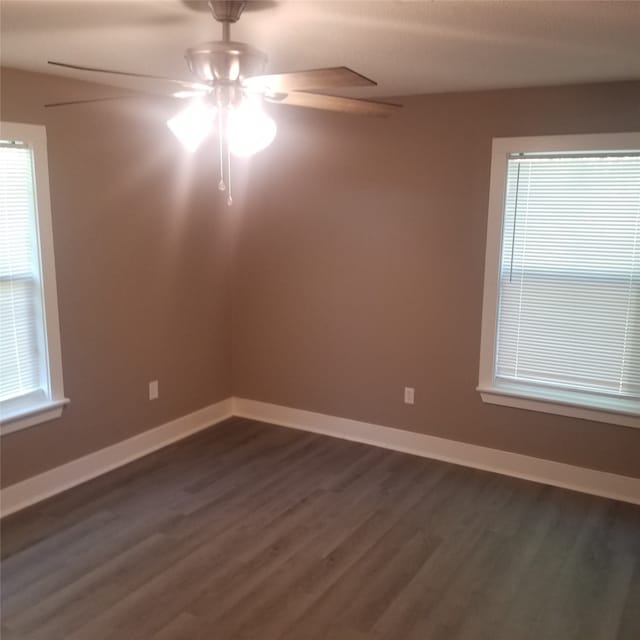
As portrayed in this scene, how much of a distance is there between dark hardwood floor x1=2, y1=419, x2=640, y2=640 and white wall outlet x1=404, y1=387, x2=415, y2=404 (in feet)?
1.26

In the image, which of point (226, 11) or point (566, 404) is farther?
point (566, 404)

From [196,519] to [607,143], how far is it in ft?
9.70

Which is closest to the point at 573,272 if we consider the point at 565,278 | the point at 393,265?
the point at 565,278

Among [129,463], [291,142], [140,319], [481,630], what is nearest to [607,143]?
[291,142]

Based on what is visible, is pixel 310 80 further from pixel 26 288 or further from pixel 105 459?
pixel 105 459

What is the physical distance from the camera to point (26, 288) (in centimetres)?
333

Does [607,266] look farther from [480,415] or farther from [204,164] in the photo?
[204,164]

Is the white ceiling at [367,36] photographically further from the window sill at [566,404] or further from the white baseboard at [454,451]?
the white baseboard at [454,451]

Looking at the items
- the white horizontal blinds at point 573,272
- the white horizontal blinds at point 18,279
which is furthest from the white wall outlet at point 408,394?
the white horizontal blinds at point 18,279

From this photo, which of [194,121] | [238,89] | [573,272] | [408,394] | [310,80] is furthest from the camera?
[408,394]

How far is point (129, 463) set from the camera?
3.94 m

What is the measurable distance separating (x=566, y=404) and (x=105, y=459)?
2.78 metres

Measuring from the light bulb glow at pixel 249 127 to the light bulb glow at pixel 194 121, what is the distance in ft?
0.32

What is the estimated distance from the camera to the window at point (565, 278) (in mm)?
3371
